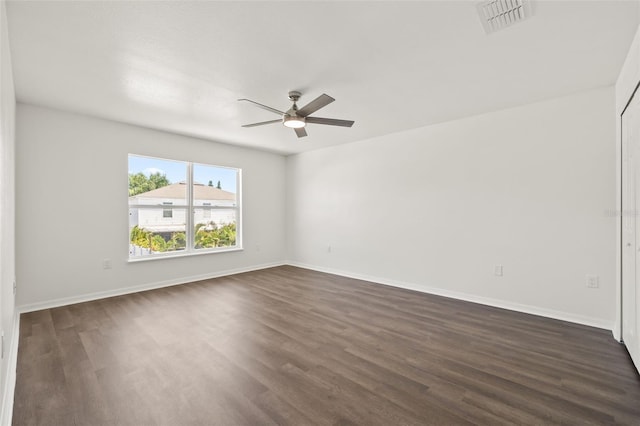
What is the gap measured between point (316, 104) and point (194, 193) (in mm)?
3447

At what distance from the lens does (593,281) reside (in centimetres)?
311

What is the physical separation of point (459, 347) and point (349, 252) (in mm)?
2993

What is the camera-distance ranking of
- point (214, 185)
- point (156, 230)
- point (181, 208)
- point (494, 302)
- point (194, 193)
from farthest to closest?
point (214, 185), point (194, 193), point (181, 208), point (156, 230), point (494, 302)

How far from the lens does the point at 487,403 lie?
1828 millimetres

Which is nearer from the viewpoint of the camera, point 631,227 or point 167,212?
point 631,227

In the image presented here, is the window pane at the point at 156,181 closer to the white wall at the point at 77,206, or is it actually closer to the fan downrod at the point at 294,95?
the white wall at the point at 77,206

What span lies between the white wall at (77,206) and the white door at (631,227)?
18.2 feet

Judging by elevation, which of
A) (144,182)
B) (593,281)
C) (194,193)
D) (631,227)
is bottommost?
(593,281)

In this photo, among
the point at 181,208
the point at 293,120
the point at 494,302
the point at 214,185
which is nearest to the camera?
the point at 293,120

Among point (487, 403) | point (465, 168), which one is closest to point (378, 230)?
point (465, 168)

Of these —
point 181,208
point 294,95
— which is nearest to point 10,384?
point 294,95

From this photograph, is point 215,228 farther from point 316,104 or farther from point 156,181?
point 316,104

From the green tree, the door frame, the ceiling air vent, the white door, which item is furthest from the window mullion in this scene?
the door frame

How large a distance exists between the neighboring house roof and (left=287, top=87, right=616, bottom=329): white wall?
233 centimetres
